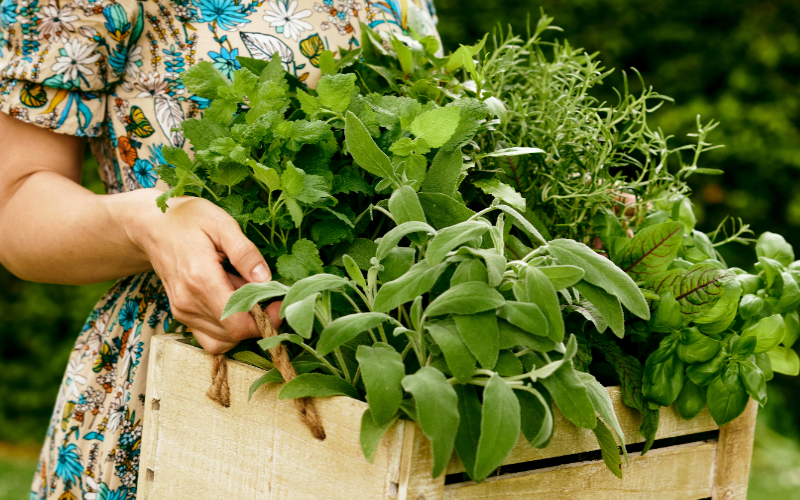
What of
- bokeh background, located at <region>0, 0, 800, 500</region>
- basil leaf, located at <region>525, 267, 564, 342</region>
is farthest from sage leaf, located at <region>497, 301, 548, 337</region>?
bokeh background, located at <region>0, 0, 800, 500</region>

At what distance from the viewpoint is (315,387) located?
0.55 meters

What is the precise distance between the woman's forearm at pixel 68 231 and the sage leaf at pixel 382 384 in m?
0.35

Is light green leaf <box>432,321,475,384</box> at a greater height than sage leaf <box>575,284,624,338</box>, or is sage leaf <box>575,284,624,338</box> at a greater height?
sage leaf <box>575,284,624,338</box>

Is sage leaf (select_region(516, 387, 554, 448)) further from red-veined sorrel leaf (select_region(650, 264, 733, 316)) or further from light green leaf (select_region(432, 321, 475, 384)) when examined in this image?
red-veined sorrel leaf (select_region(650, 264, 733, 316))

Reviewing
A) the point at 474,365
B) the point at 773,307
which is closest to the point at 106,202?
the point at 474,365

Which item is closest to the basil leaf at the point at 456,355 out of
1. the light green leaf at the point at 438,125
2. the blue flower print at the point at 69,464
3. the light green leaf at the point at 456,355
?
the light green leaf at the point at 456,355

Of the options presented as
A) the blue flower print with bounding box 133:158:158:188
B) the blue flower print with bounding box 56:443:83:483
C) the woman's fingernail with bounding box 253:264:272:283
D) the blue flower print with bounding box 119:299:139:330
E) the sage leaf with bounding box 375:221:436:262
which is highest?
the blue flower print with bounding box 133:158:158:188

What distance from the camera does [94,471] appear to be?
2.93ft

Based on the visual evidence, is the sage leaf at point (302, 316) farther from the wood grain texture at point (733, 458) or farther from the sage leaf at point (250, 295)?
the wood grain texture at point (733, 458)

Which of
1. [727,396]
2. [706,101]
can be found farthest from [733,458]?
[706,101]

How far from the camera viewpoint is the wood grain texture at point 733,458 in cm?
76

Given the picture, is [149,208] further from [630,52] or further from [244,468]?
[630,52]

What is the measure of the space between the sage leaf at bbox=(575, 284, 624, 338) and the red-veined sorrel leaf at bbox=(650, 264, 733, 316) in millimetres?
136

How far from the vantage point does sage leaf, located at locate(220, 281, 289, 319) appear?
1.80 ft
